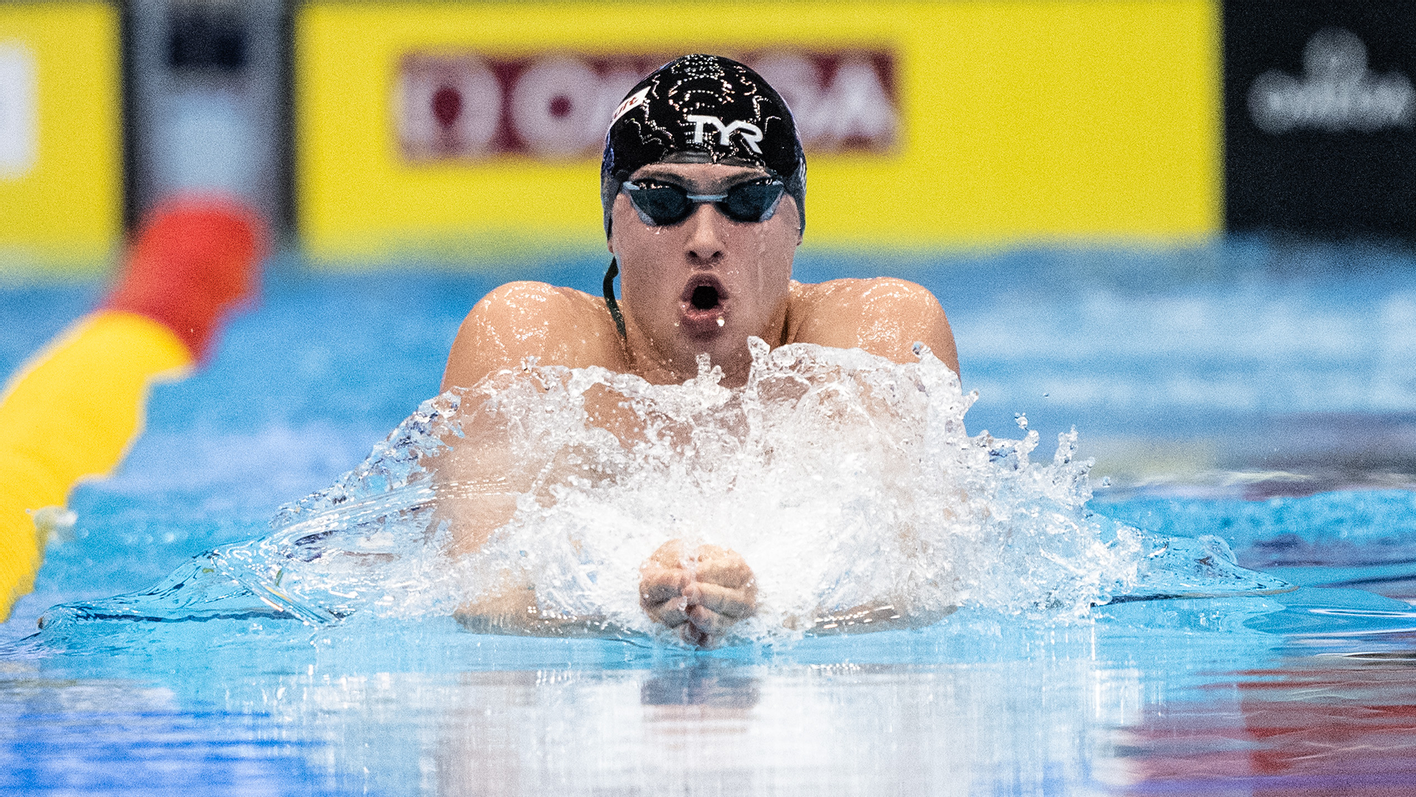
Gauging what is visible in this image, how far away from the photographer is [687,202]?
2.42 metres

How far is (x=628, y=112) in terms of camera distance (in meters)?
2.57

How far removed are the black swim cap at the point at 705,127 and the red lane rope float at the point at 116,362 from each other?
118 cm

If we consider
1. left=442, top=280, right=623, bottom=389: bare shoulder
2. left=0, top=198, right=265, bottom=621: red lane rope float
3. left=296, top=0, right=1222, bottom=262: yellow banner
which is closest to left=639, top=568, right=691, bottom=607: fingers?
left=442, top=280, right=623, bottom=389: bare shoulder

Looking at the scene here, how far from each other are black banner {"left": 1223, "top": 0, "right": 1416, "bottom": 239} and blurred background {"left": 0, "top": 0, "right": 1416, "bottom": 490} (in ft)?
0.04

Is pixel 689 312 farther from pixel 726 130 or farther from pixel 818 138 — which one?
pixel 818 138

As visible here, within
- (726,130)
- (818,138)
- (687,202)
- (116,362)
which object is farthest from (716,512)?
(818,138)

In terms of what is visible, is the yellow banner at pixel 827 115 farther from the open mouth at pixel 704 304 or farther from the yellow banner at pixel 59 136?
the open mouth at pixel 704 304

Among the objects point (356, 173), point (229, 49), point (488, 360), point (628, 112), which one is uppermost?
point (229, 49)

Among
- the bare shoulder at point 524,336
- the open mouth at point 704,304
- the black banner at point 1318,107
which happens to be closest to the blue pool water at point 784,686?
the bare shoulder at point 524,336

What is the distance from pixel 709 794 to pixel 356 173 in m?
6.40

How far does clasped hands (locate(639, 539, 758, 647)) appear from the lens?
191 centimetres

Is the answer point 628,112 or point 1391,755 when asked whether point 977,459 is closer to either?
point 628,112

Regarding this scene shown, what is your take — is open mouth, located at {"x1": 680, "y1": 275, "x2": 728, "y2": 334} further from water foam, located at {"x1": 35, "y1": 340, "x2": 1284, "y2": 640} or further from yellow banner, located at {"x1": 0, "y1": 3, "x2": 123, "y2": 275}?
yellow banner, located at {"x1": 0, "y1": 3, "x2": 123, "y2": 275}

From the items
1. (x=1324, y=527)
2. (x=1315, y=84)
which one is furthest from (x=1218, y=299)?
(x=1324, y=527)
